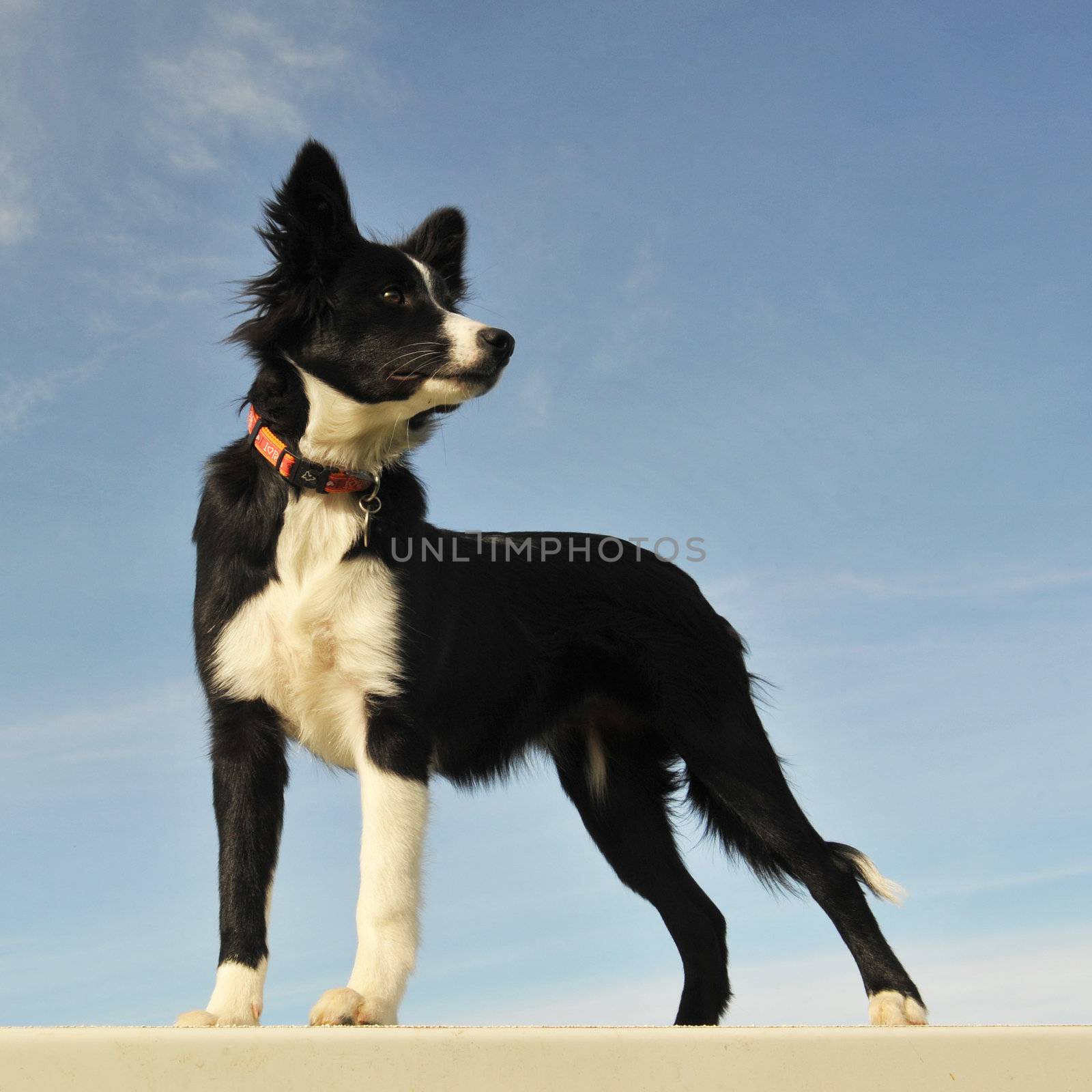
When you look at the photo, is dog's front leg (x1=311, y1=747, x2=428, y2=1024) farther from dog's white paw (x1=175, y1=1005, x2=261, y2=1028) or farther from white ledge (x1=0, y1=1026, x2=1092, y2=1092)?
white ledge (x1=0, y1=1026, x2=1092, y2=1092)

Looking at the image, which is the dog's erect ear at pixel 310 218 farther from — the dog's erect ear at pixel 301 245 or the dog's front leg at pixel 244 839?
the dog's front leg at pixel 244 839

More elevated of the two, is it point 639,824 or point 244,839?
point 639,824

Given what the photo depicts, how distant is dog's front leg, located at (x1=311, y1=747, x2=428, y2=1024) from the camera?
320cm

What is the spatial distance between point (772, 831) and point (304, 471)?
2.31 m

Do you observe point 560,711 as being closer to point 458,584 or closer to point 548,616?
point 548,616

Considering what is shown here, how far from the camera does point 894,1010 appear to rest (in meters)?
3.93

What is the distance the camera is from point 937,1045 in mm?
2807

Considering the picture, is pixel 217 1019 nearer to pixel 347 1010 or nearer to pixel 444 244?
pixel 347 1010

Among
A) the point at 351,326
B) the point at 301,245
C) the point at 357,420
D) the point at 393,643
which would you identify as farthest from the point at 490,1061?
the point at 301,245

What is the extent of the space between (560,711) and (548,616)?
395mm

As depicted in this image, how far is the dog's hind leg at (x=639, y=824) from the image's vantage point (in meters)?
4.71

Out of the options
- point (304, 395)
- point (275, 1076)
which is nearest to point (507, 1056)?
point (275, 1076)

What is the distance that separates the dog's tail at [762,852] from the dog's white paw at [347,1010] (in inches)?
73.6

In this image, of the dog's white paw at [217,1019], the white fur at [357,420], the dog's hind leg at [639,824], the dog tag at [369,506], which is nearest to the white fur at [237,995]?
the dog's white paw at [217,1019]
